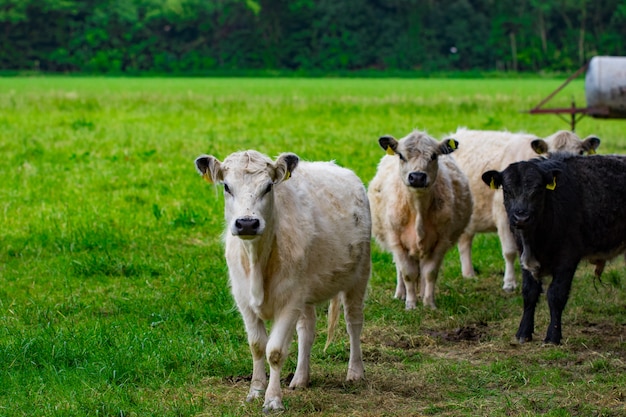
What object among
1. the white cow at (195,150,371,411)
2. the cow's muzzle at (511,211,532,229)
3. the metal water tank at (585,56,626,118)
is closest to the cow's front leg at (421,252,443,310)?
the cow's muzzle at (511,211,532,229)

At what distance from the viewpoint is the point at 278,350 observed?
21.6 ft

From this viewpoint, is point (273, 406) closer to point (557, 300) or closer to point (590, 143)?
point (557, 300)

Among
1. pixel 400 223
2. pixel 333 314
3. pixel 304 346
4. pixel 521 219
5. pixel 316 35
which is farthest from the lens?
pixel 316 35

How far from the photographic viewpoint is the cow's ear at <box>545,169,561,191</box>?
8.66m

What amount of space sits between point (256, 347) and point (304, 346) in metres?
0.62

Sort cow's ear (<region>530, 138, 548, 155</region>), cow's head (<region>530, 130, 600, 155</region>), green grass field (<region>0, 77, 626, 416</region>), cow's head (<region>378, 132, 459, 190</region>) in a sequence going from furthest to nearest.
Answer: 1. cow's head (<region>530, 130, 600, 155</region>)
2. cow's ear (<region>530, 138, 548, 155</region>)
3. cow's head (<region>378, 132, 459, 190</region>)
4. green grass field (<region>0, 77, 626, 416</region>)

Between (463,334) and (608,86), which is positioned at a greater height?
(608,86)

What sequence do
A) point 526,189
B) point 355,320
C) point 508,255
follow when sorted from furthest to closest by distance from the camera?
point 508,255 → point 526,189 → point 355,320

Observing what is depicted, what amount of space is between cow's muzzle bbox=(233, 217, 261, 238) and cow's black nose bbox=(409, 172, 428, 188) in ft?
12.3

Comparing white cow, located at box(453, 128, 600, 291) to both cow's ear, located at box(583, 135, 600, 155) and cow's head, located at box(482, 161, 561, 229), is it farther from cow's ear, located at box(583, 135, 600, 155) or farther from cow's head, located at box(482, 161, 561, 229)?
cow's head, located at box(482, 161, 561, 229)

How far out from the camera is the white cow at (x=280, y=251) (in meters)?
6.59

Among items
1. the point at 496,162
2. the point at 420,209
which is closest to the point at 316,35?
the point at 496,162

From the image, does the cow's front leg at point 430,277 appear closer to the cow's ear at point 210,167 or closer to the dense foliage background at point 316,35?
the cow's ear at point 210,167

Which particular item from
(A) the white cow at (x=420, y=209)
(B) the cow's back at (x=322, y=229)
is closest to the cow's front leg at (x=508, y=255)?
(A) the white cow at (x=420, y=209)
